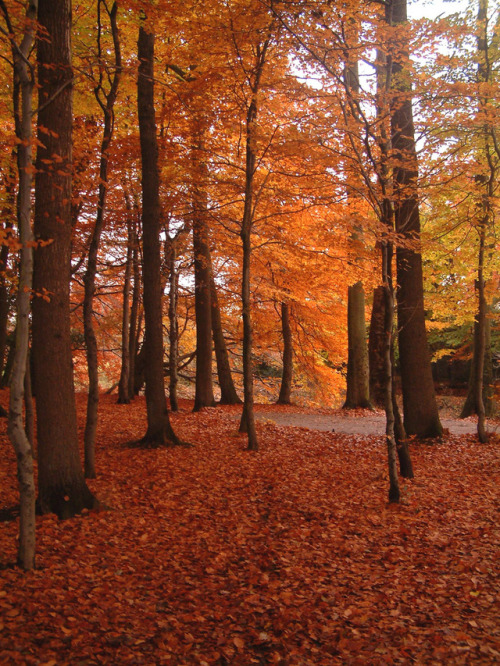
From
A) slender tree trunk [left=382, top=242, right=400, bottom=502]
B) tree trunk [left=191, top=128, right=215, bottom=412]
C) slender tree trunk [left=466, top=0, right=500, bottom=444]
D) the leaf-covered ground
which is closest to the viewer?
the leaf-covered ground

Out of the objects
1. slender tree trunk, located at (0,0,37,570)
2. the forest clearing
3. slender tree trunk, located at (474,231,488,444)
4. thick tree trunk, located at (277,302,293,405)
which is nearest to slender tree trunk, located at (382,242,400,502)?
the forest clearing

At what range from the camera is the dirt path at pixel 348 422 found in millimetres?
11320

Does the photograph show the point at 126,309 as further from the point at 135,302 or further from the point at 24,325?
the point at 24,325

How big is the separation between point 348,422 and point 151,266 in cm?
692

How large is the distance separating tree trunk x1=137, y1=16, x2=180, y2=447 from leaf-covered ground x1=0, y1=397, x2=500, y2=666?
101 centimetres

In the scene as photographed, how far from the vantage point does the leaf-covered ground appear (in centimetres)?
346

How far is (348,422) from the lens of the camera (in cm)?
1288

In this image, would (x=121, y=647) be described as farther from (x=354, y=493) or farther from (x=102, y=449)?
(x=102, y=449)

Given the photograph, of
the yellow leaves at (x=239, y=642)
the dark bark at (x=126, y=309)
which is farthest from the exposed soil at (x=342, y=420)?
the yellow leaves at (x=239, y=642)

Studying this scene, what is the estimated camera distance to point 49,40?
5.04 m

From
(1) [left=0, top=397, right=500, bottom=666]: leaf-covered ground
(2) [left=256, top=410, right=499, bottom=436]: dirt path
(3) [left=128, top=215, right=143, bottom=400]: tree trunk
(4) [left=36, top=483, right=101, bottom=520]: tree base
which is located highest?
(3) [left=128, top=215, right=143, bottom=400]: tree trunk

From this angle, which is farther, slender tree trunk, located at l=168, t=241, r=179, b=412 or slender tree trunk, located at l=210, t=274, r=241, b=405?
slender tree trunk, located at l=210, t=274, r=241, b=405

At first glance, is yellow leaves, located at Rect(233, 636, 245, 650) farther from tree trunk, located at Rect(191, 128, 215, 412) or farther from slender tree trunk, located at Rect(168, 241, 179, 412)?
tree trunk, located at Rect(191, 128, 215, 412)

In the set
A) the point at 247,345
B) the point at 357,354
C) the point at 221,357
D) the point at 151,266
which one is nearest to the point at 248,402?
the point at 247,345
